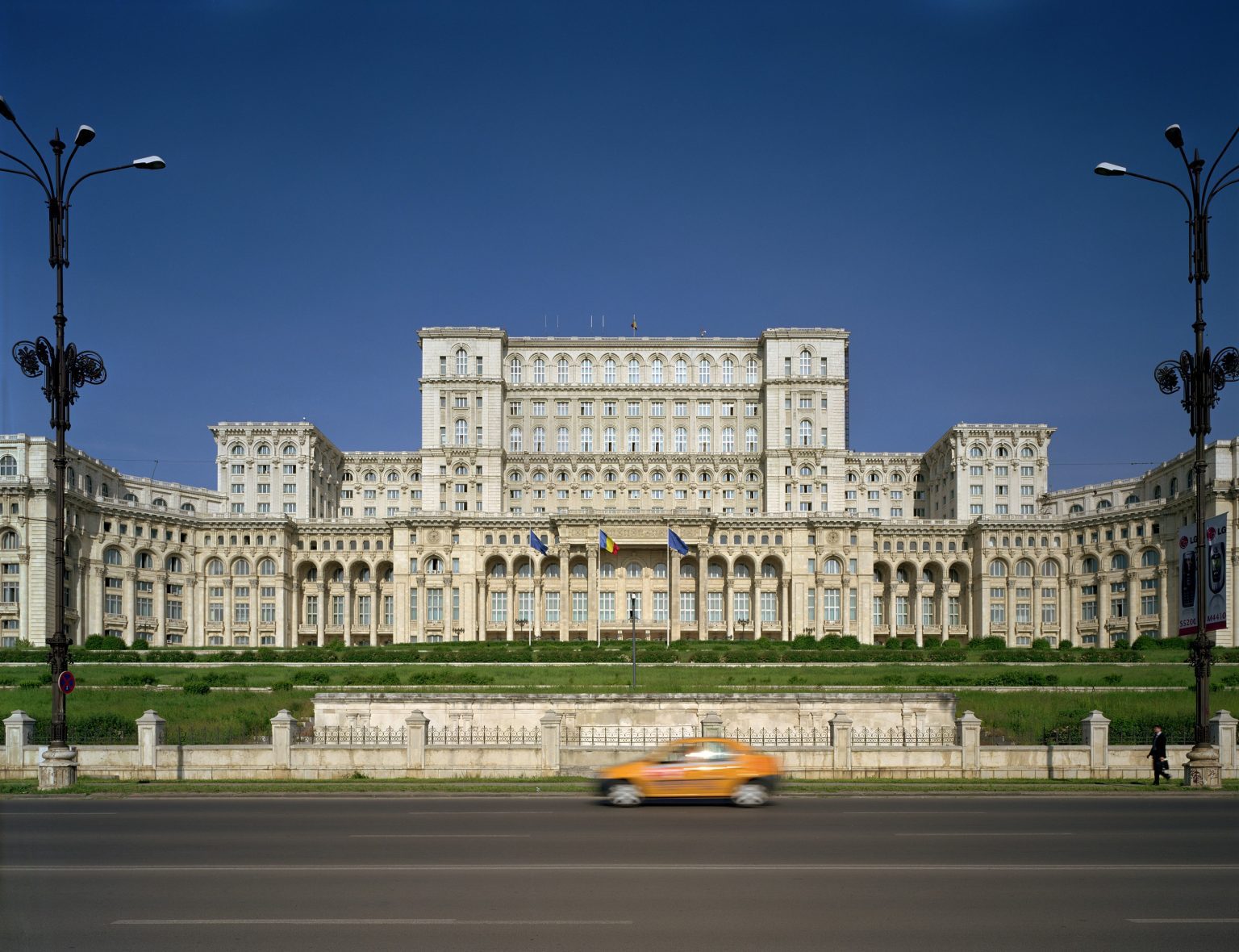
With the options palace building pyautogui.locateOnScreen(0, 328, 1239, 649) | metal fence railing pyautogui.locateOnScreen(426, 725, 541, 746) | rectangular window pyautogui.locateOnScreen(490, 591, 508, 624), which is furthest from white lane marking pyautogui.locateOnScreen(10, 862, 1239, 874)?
rectangular window pyautogui.locateOnScreen(490, 591, 508, 624)

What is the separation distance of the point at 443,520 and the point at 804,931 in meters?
104

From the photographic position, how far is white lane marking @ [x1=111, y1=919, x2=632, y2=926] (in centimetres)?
1310

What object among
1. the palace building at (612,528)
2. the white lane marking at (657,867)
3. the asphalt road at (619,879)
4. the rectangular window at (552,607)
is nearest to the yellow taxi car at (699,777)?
the asphalt road at (619,879)

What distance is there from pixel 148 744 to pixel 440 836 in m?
16.2

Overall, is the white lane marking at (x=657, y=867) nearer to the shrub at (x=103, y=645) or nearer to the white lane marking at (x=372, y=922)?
the white lane marking at (x=372, y=922)

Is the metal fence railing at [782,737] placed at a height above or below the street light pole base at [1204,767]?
below

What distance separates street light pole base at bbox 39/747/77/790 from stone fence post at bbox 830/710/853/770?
69.8ft

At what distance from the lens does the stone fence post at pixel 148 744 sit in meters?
32.5

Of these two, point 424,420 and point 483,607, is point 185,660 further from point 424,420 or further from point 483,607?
point 424,420

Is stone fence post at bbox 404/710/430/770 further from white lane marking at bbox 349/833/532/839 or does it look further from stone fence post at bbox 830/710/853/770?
white lane marking at bbox 349/833/532/839

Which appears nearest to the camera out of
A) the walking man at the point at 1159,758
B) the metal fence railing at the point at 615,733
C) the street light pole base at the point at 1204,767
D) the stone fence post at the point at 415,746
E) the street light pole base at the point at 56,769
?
the street light pole base at the point at 56,769

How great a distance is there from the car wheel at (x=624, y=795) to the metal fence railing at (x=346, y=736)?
36.3 feet

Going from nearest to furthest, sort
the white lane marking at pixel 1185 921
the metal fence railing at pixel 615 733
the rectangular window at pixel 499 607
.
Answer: the white lane marking at pixel 1185 921, the metal fence railing at pixel 615 733, the rectangular window at pixel 499 607

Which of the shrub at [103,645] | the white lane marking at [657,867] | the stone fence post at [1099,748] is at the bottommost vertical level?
the shrub at [103,645]
